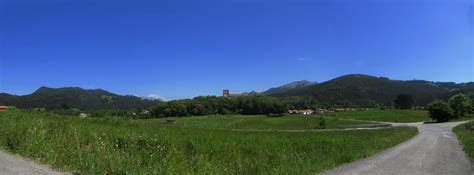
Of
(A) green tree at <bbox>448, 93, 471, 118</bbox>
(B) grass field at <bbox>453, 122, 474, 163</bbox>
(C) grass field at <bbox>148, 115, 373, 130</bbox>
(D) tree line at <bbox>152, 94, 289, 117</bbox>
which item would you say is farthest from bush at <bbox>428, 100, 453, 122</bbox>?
(D) tree line at <bbox>152, 94, 289, 117</bbox>

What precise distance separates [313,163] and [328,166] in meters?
0.64

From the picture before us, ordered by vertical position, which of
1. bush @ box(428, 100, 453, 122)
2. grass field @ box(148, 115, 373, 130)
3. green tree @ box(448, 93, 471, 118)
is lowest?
grass field @ box(148, 115, 373, 130)

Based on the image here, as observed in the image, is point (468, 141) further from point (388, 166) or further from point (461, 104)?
point (461, 104)

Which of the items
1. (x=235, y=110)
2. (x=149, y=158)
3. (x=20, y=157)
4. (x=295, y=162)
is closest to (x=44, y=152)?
(x=20, y=157)

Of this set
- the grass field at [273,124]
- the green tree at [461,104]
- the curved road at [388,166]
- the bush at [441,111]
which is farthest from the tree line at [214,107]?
the curved road at [388,166]

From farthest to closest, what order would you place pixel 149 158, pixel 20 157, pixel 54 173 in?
pixel 149 158, pixel 20 157, pixel 54 173

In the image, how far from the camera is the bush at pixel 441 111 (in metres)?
104

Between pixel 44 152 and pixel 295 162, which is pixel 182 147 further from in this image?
pixel 44 152

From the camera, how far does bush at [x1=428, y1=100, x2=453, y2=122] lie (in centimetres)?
10388

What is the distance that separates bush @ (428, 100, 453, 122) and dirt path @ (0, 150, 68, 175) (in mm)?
103959

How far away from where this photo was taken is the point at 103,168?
1289 centimetres

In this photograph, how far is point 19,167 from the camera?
41.0 feet

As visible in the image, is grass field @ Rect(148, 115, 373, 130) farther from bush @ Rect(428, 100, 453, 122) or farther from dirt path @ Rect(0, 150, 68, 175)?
dirt path @ Rect(0, 150, 68, 175)

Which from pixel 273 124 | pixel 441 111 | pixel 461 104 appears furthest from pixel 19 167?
pixel 461 104
